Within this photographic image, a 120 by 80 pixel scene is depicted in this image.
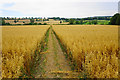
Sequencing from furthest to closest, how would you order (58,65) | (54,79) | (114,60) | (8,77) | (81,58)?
(58,65)
(81,58)
(54,79)
(114,60)
(8,77)

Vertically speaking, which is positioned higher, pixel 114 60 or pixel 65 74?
pixel 114 60

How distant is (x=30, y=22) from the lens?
88.3 metres

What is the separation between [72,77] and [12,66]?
7.91ft

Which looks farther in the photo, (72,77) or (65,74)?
(65,74)

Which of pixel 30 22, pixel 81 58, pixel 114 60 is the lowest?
pixel 81 58

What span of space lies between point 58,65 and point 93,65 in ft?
7.83

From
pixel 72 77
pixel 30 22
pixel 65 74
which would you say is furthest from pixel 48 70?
pixel 30 22

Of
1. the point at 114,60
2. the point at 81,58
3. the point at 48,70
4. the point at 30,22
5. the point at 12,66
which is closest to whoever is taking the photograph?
the point at 12,66

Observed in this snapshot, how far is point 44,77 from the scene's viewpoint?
378cm

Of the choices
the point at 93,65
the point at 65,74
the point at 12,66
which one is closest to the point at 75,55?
the point at 65,74

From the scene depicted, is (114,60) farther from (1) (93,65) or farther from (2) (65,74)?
(2) (65,74)

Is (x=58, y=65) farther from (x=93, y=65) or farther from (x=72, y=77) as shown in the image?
(x=93, y=65)

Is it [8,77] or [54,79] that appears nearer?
[8,77]

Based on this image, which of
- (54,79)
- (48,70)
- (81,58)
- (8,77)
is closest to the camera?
(8,77)
